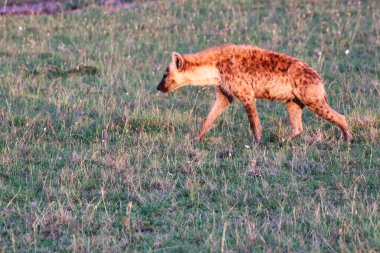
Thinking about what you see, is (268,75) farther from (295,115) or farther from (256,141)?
(256,141)

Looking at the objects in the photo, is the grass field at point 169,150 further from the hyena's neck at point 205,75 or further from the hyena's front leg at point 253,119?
the hyena's neck at point 205,75

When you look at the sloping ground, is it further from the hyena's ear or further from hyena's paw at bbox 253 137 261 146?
hyena's paw at bbox 253 137 261 146

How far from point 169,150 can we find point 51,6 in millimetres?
9708

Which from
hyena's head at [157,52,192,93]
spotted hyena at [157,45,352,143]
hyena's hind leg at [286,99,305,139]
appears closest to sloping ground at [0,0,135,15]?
hyena's head at [157,52,192,93]

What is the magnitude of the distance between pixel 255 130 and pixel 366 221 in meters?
2.80

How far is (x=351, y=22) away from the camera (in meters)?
14.3

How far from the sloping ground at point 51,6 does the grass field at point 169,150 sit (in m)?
1.71

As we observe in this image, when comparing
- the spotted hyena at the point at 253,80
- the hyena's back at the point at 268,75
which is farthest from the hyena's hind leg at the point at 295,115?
the hyena's back at the point at 268,75

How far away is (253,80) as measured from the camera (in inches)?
339

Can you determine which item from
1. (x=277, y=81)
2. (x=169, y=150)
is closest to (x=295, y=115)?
(x=277, y=81)

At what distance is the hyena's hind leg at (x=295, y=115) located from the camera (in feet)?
28.7

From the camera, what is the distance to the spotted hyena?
8484mm

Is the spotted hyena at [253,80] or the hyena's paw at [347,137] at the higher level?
the spotted hyena at [253,80]

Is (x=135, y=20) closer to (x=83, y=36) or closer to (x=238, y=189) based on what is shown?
(x=83, y=36)
